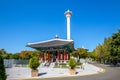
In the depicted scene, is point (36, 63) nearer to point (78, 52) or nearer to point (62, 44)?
point (62, 44)

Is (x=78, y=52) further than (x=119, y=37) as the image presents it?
Yes

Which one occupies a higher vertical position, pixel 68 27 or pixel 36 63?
pixel 68 27

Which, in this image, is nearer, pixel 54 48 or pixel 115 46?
pixel 115 46

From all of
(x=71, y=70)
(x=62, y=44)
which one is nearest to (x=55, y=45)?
(x=62, y=44)

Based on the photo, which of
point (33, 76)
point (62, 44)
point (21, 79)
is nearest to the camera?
point (21, 79)

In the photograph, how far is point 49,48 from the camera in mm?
60781

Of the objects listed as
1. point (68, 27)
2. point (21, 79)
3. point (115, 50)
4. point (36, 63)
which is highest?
point (68, 27)

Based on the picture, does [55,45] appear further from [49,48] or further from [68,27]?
[68,27]

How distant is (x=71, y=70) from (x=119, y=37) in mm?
30592

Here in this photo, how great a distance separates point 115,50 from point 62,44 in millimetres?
12578

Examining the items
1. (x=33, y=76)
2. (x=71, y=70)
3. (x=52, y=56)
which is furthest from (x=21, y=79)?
(x=52, y=56)

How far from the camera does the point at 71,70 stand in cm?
3189

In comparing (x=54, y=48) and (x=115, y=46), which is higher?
(x=115, y=46)

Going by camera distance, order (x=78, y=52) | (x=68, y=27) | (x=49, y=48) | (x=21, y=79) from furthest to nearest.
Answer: (x=78, y=52) < (x=68, y=27) < (x=49, y=48) < (x=21, y=79)
